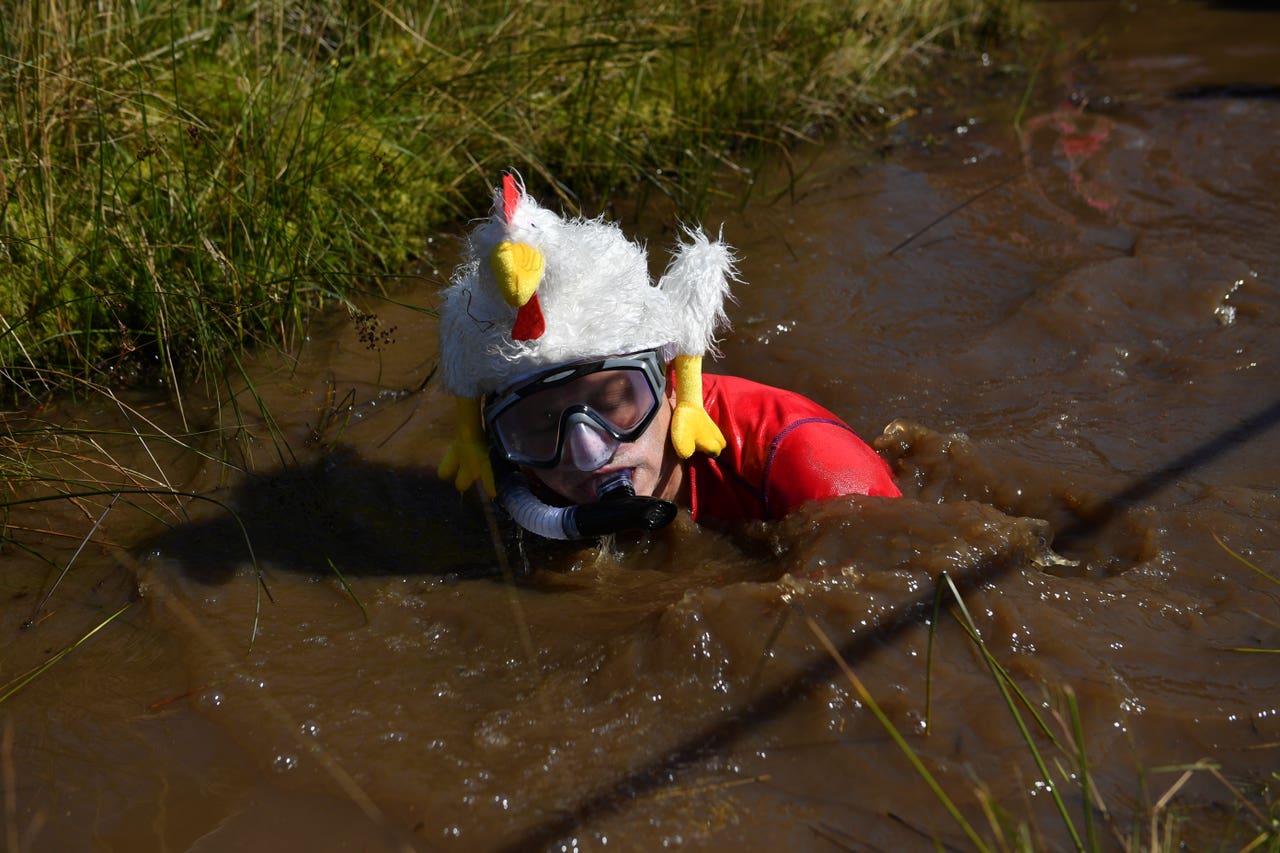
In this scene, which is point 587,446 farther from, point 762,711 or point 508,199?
point 762,711

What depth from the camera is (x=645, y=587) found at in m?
2.89

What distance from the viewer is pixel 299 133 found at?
156 inches

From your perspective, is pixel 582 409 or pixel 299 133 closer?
pixel 582 409

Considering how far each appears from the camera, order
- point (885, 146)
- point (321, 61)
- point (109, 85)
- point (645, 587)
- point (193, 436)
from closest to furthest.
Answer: point (645, 587) < point (193, 436) < point (109, 85) < point (321, 61) < point (885, 146)

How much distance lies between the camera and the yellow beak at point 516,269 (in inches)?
93.1

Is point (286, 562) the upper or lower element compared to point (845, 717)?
lower

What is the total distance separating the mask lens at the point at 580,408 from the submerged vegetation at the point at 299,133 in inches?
37.8

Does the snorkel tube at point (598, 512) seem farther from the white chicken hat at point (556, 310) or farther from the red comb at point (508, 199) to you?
the red comb at point (508, 199)

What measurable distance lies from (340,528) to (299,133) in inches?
62.3

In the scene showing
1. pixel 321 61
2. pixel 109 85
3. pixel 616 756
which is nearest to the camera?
pixel 616 756

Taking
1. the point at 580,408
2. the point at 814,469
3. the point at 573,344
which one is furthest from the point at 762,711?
the point at 573,344

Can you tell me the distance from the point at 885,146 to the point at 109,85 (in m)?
3.80

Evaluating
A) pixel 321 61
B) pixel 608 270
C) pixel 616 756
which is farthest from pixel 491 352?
pixel 321 61

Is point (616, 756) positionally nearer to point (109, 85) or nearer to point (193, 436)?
point (193, 436)
